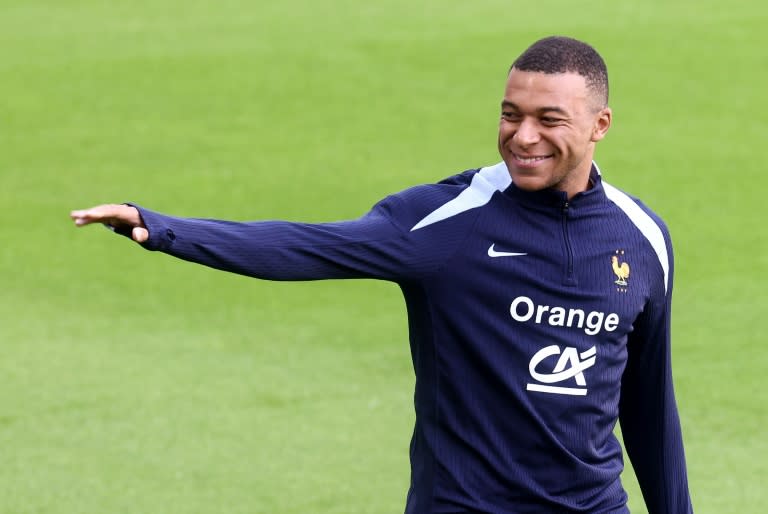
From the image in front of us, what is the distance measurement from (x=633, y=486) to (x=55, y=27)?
959cm

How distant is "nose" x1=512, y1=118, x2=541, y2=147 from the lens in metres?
3.62

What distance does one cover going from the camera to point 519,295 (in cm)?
375

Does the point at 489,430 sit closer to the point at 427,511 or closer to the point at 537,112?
the point at 427,511

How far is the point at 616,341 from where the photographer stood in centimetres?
384

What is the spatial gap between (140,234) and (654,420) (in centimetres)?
165

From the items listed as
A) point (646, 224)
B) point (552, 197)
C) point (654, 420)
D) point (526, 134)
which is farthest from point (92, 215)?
point (654, 420)

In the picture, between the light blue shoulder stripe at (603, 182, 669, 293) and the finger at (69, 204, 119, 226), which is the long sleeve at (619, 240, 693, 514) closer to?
the light blue shoulder stripe at (603, 182, 669, 293)

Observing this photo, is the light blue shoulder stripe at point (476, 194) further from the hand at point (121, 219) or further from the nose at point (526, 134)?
the hand at point (121, 219)

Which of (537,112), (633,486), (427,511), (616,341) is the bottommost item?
(633,486)

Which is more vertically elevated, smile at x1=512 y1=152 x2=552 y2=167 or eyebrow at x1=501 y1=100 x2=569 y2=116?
eyebrow at x1=501 y1=100 x2=569 y2=116

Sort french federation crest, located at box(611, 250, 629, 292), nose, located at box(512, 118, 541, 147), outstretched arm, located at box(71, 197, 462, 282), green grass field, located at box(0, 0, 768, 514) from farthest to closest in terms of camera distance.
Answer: green grass field, located at box(0, 0, 768, 514) → french federation crest, located at box(611, 250, 629, 292) → nose, located at box(512, 118, 541, 147) → outstretched arm, located at box(71, 197, 462, 282)

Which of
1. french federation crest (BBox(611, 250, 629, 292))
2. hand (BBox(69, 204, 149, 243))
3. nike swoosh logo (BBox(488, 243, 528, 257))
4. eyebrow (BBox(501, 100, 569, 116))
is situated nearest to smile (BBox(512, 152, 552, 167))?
eyebrow (BBox(501, 100, 569, 116))

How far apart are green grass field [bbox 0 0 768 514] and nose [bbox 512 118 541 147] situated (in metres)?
3.78

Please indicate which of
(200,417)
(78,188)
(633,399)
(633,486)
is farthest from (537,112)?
(78,188)
